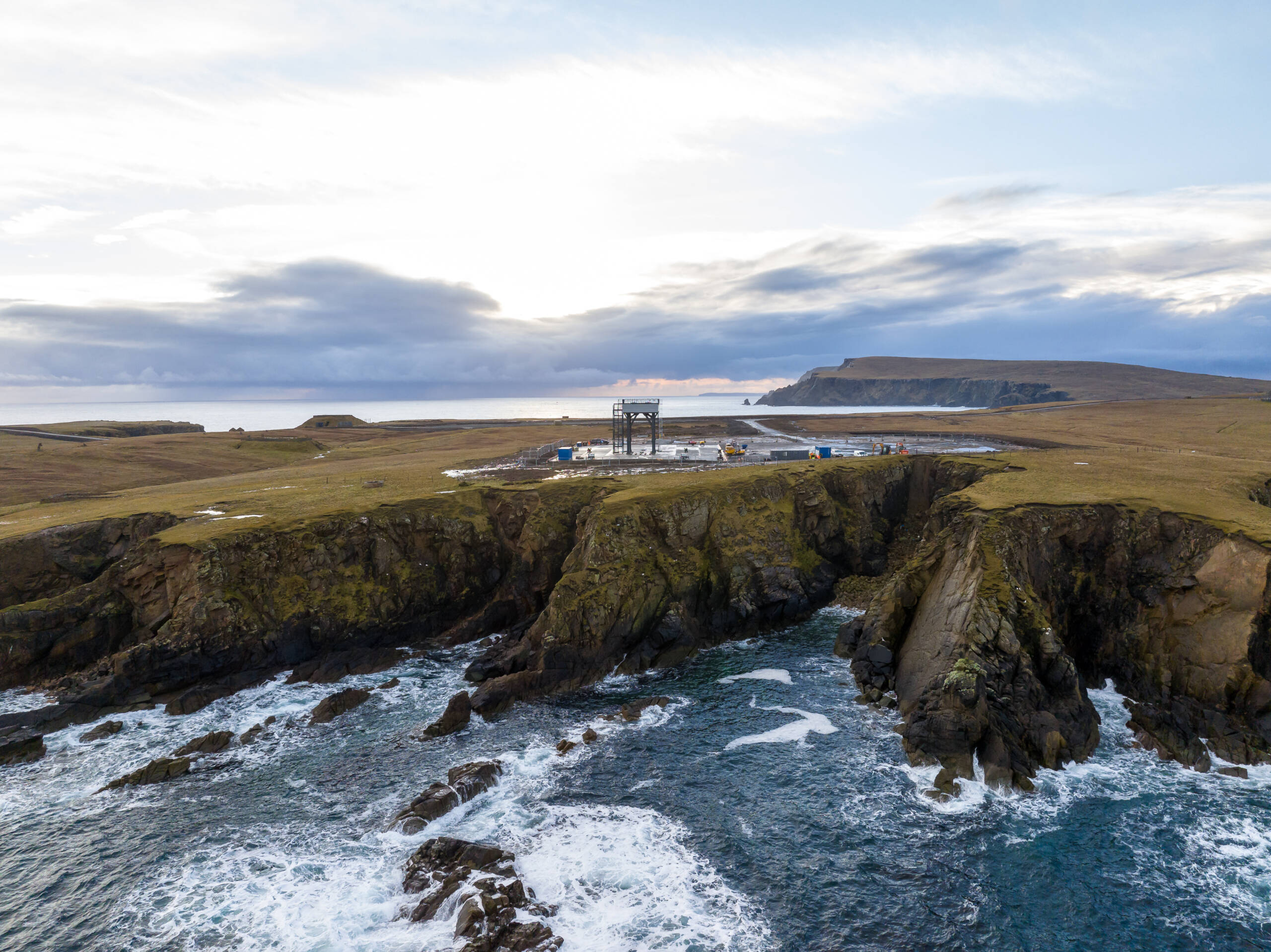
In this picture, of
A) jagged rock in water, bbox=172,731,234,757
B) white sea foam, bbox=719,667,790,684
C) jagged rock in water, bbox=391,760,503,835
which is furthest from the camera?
white sea foam, bbox=719,667,790,684

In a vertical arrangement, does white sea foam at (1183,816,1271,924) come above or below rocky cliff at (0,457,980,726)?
below

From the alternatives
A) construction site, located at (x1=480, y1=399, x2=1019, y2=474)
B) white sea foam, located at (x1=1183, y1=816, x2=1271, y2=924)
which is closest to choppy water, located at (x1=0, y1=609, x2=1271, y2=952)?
white sea foam, located at (x1=1183, y1=816, x2=1271, y2=924)

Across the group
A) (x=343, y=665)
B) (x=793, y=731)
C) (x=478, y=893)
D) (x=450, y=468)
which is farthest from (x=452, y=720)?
(x=450, y=468)

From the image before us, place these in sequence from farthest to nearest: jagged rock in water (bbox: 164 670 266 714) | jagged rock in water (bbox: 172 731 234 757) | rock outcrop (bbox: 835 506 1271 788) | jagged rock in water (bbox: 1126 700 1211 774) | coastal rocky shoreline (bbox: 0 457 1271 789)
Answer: jagged rock in water (bbox: 164 670 266 714), jagged rock in water (bbox: 172 731 234 757), coastal rocky shoreline (bbox: 0 457 1271 789), rock outcrop (bbox: 835 506 1271 788), jagged rock in water (bbox: 1126 700 1211 774)

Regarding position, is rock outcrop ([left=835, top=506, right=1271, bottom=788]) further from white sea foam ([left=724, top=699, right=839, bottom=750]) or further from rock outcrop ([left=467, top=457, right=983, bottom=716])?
rock outcrop ([left=467, top=457, right=983, bottom=716])

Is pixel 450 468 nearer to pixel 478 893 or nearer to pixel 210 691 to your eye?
pixel 210 691
